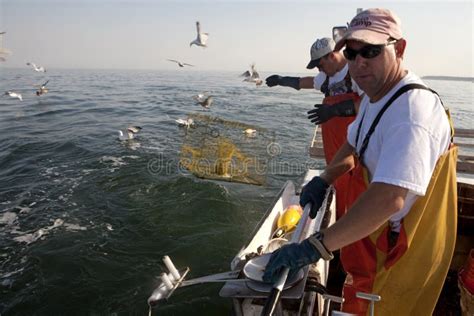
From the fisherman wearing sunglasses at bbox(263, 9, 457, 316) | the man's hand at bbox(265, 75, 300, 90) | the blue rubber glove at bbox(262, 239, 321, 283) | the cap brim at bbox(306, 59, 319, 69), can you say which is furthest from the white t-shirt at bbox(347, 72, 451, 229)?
the man's hand at bbox(265, 75, 300, 90)

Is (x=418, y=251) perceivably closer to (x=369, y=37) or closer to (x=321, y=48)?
(x=369, y=37)

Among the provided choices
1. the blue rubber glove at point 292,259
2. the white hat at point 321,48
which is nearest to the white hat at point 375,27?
the blue rubber glove at point 292,259

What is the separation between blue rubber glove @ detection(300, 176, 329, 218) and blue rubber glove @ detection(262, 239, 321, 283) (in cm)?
72

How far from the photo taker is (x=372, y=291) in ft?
6.42

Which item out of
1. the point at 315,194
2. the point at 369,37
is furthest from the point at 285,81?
the point at 369,37

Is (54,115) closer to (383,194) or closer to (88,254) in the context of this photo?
(88,254)

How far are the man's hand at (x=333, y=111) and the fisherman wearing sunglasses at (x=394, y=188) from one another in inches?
93.7

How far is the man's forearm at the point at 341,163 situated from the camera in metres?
2.45

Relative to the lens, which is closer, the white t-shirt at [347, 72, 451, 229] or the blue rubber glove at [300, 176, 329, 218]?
the white t-shirt at [347, 72, 451, 229]

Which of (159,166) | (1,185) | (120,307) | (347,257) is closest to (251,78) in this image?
(159,166)

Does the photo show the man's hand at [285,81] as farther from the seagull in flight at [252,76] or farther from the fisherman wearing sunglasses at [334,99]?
the seagull in flight at [252,76]

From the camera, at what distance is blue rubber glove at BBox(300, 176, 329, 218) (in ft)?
8.03

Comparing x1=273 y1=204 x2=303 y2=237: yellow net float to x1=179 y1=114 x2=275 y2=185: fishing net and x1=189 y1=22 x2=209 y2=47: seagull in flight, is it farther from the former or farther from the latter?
x1=189 y1=22 x2=209 y2=47: seagull in flight

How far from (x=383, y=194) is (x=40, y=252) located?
18.7ft
